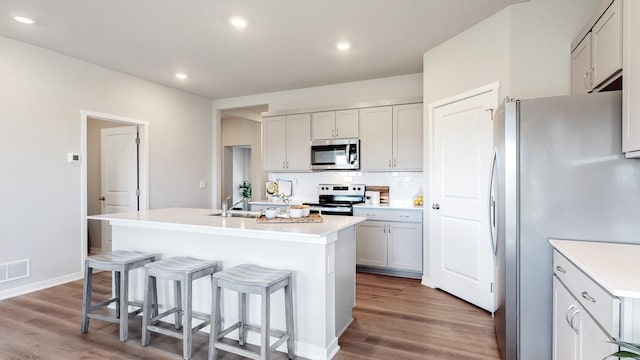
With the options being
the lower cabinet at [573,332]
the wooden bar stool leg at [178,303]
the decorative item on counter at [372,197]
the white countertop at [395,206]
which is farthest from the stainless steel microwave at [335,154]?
the lower cabinet at [573,332]

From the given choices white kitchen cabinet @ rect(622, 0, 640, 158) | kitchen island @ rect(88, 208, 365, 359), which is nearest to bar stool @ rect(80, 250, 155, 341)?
kitchen island @ rect(88, 208, 365, 359)

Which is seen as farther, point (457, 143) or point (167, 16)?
point (457, 143)

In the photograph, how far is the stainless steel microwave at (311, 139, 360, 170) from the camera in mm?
4738

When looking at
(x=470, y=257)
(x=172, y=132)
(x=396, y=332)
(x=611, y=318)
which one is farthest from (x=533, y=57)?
(x=172, y=132)

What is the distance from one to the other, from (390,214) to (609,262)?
2.80 m

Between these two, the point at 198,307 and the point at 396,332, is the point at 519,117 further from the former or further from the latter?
the point at 198,307

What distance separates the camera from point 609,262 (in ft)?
4.89

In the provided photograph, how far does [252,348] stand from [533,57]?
10.6 ft

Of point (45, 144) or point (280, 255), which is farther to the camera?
point (45, 144)

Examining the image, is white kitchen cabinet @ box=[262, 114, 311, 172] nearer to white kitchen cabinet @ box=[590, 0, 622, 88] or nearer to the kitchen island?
the kitchen island

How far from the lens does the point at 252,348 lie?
247 centimetres

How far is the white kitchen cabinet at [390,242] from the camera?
13.6ft

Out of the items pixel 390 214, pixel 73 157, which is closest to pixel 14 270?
pixel 73 157

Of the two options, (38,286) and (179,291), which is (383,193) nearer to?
(179,291)
